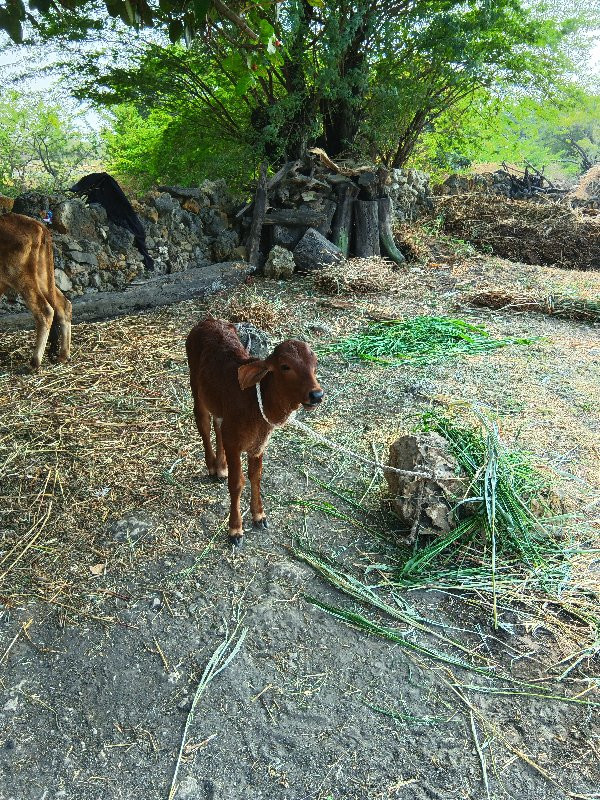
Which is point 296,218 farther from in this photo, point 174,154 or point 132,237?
point 174,154

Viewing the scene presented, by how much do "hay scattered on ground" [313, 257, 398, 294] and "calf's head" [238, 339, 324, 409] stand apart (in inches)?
227

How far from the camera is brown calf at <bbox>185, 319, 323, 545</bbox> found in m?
2.61

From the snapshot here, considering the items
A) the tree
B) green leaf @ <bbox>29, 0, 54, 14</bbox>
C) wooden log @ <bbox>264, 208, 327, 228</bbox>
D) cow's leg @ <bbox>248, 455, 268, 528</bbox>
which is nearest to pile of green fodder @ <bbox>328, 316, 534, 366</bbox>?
cow's leg @ <bbox>248, 455, 268, 528</bbox>

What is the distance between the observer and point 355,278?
8523 millimetres

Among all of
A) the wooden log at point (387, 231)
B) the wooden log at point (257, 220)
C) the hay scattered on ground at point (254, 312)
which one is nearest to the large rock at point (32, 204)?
the hay scattered on ground at point (254, 312)

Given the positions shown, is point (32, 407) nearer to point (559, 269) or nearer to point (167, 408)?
point (167, 408)

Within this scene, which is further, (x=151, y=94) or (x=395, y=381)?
(x=151, y=94)

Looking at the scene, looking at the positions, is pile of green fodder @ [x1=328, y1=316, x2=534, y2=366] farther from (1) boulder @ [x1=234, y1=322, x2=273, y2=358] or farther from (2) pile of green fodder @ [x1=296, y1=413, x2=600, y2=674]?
(2) pile of green fodder @ [x1=296, y1=413, x2=600, y2=674]

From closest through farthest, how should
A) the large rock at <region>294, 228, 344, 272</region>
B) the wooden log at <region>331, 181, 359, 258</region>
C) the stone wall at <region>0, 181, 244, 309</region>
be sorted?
the stone wall at <region>0, 181, 244, 309</region>, the large rock at <region>294, 228, 344, 272</region>, the wooden log at <region>331, 181, 359, 258</region>

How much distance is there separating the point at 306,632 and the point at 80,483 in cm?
189

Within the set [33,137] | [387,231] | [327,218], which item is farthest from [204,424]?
[33,137]

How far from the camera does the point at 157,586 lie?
2973 mm

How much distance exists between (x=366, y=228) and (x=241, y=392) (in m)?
7.81

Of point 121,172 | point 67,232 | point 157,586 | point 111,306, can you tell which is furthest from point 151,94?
point 157,586
